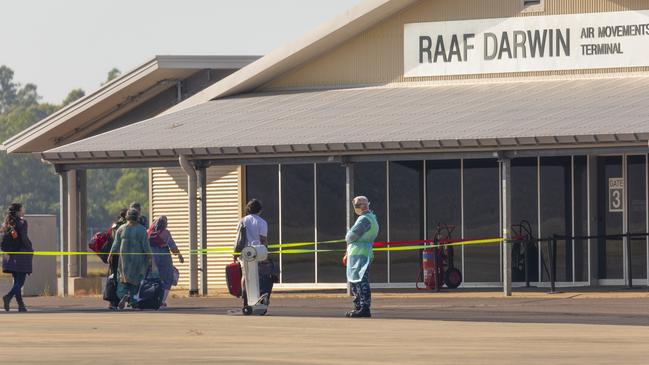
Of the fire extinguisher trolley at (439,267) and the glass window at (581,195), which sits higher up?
the glass window at (581,195)

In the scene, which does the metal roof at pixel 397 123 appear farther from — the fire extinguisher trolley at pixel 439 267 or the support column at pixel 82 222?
the fire extinguisher trolley at pixel 439 267

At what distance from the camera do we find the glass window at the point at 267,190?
34.8 meters

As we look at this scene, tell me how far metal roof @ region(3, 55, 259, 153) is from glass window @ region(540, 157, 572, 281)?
26.7 feet

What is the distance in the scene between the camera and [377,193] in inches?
1321

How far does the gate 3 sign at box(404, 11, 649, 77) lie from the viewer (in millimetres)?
32406

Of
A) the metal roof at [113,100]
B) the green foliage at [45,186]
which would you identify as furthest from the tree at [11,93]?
the metal roof at [113,100]

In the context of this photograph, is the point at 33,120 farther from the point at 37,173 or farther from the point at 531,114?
the point at 531,114

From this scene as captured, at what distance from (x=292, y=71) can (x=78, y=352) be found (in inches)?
783

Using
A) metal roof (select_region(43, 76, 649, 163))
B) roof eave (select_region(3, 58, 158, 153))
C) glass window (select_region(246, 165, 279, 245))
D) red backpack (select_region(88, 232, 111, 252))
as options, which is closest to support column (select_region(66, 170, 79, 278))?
metal roof (select_region(43, 76, 649, 163))

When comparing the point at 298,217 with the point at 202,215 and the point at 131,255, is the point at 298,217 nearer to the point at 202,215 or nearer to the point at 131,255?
the point at 202,215

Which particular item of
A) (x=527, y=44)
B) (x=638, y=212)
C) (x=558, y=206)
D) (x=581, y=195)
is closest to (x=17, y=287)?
(x=558, y=206)

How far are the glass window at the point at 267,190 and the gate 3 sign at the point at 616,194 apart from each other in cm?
673

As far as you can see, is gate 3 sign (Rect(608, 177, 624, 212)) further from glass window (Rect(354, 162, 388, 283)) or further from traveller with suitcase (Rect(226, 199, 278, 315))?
traveller with suitcase (Rect(226, 199, 278, 315))

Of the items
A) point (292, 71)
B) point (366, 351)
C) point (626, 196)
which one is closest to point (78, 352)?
point (366, 351)
